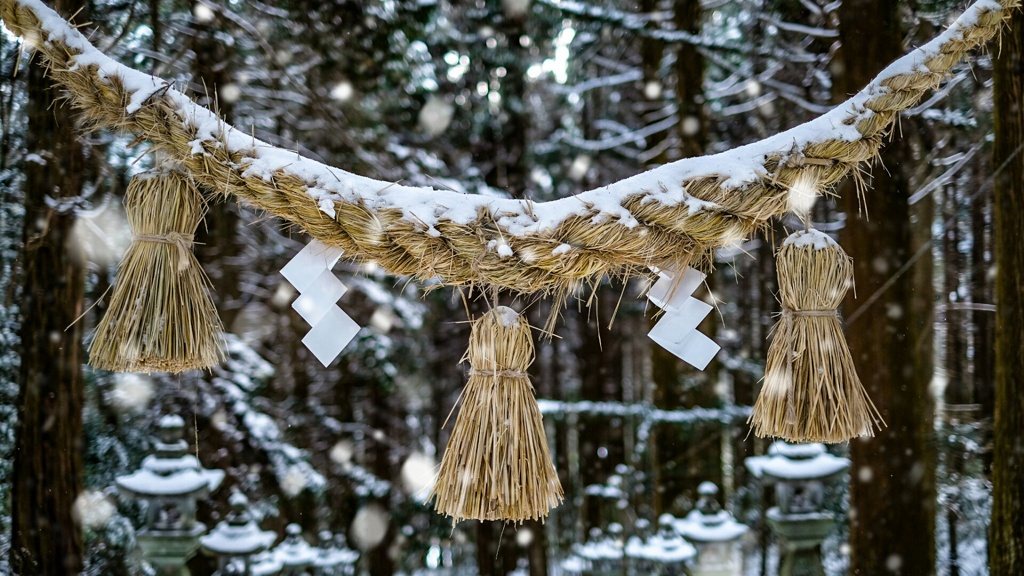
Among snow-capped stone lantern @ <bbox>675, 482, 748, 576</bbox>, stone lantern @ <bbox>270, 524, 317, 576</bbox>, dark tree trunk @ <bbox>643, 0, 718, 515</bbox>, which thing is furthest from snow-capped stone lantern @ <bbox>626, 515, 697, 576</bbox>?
stone lantern @ <bbox>270, 524, 317, 576</bbox>

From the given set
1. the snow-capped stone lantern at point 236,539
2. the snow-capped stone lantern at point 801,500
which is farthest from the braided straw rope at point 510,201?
the snow-capped stone lantern at point 236,539

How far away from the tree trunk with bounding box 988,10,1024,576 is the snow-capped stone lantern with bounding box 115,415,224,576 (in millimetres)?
3094

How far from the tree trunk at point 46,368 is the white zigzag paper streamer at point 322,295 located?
1.89 metres

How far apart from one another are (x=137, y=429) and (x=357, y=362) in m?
1.84

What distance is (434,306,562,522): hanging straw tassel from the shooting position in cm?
106

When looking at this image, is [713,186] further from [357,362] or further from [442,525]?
[442,525]

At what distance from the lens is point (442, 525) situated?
6246mm

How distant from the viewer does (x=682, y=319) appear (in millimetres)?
1142

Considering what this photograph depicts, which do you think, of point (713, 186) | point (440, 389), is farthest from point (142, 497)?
point (440, 389)

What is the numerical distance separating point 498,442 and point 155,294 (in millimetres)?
686

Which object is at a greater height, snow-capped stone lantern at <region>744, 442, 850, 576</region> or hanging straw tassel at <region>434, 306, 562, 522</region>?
hanging straw tassel at <region>434, 306, 562, 522</region>

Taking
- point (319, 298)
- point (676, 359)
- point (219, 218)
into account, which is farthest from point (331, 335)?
point (676, 359)

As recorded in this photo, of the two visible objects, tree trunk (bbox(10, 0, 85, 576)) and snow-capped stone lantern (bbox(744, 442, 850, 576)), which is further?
snow-capped stone lantern (bbox(744, 442, 850, 576))

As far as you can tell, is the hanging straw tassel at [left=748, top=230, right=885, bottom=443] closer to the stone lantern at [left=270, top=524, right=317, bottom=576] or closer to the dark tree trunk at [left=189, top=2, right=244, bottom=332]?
the dark tree trunk at [left=189, top=2, right=244, bottom=332]
